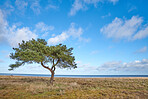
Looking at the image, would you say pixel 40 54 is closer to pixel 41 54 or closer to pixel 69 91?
→ pixel 41 54

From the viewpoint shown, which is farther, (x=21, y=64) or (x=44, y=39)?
(x=44, y=39)

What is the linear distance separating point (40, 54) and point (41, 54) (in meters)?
0.21

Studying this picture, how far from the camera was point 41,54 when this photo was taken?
19.8 m

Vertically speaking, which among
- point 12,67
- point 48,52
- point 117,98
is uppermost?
point 48,52

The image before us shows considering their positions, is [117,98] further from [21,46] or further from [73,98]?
[21,46]

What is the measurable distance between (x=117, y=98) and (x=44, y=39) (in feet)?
61.4

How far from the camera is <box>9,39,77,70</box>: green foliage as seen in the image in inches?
722

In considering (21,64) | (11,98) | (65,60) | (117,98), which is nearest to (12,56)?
(21,64)

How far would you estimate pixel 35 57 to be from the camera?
18.8 meters

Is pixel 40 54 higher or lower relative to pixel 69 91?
higher

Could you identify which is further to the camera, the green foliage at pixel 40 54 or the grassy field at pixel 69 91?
the green foliage at pixel 40 54

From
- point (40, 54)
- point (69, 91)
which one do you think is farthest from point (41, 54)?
point (69, 91)

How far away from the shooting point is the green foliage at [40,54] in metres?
18.3

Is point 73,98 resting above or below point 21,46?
below
